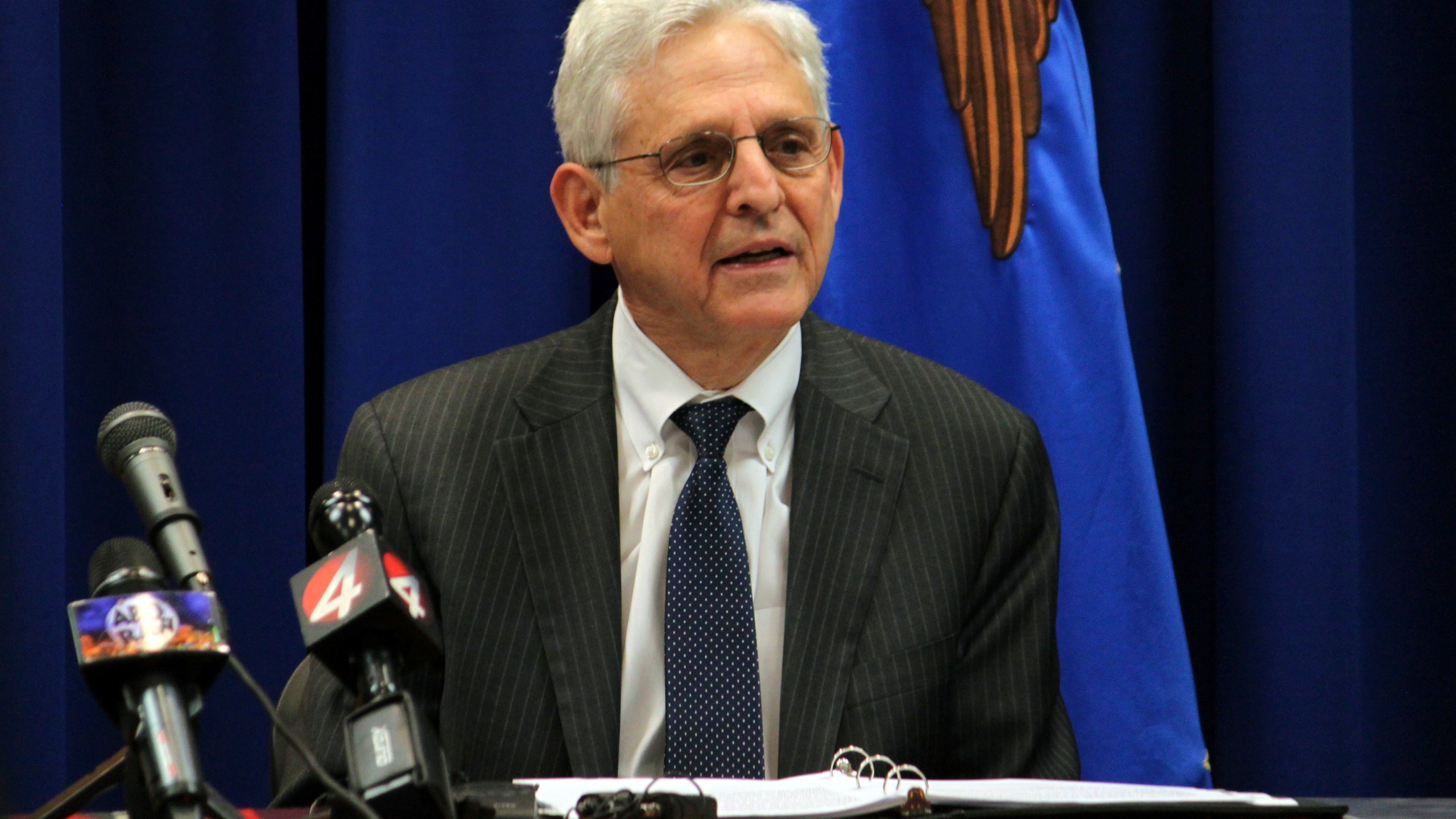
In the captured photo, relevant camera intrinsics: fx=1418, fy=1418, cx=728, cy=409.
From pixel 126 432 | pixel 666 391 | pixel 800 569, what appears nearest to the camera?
pixel 126 432

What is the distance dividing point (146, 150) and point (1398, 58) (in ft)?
7.36

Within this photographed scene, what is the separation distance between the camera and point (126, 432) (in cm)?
93

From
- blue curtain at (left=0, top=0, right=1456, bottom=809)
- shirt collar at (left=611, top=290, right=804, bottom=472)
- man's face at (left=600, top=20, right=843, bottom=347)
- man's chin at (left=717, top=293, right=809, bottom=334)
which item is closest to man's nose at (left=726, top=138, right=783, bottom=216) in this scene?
man's face at (left=600, top=20, right=843, bottom=347)

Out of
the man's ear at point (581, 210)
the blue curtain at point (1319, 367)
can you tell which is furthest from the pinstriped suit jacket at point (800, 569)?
the blue curtain at point (1319, 367)

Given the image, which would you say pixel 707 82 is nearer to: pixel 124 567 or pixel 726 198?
pixel 726 198

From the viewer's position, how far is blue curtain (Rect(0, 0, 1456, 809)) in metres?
2.47

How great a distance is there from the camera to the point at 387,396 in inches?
73.7

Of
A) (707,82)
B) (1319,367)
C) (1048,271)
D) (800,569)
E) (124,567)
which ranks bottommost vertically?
Answer: (800,569)

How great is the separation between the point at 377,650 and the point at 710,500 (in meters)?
0.85

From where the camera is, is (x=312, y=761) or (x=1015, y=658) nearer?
(x=312, y=761)

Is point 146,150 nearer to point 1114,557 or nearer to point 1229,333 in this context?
point 1114,557

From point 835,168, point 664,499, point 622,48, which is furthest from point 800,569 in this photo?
point 622,48

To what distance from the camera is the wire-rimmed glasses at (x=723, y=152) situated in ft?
5.74

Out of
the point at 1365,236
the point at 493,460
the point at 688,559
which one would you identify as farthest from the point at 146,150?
the point at 1365,236
